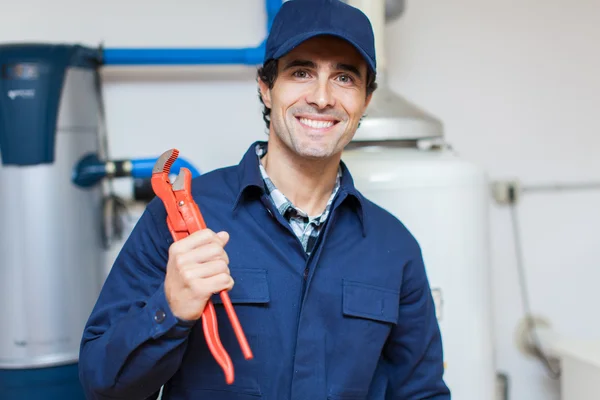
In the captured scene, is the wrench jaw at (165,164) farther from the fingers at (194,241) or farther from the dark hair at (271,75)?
the dark hair at (271,75)

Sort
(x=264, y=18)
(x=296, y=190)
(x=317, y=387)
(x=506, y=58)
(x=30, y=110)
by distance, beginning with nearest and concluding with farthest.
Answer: (x=317, y=387) → (x=296, y=190) → (x=30, y=110) → (x=264, y=18) → (x=506, y=58)

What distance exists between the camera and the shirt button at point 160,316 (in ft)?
2.43

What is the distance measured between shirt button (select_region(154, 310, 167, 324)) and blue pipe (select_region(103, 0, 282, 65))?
913 mm

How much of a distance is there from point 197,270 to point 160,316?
0.26ft

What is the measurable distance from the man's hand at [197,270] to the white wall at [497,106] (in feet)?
3.15

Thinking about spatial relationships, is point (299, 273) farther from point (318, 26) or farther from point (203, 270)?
point (318, 26)

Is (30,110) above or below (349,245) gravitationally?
above


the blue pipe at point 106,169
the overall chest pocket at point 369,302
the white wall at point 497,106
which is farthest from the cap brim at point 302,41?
the white wall at point 497,106

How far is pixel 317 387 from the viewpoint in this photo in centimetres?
88

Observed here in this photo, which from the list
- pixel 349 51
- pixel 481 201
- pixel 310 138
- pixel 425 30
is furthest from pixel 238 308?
pixel 425 30

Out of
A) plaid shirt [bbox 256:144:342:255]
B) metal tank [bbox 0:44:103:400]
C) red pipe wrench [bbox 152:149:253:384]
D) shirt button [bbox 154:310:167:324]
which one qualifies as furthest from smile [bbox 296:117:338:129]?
metal tank [bbox 0:44:103:400]

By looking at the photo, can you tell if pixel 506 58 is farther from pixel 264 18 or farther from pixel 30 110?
pixel 30 110

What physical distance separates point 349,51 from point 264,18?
78cm

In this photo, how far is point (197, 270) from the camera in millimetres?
714
